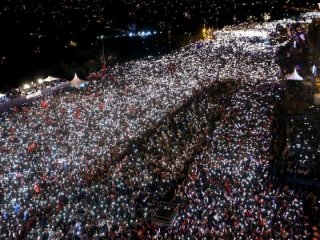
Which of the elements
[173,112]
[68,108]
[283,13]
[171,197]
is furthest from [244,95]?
[283,13]

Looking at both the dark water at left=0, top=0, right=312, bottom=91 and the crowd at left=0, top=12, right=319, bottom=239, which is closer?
the crowd at left=0, top=12, right=319, bottom=239

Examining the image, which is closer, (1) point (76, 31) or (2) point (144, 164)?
(2) point (144, 164)

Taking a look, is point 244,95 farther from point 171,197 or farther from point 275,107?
point 171,197

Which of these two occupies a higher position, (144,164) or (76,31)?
(144,164)

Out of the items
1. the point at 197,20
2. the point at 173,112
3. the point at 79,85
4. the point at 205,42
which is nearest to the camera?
the point at 173,112
